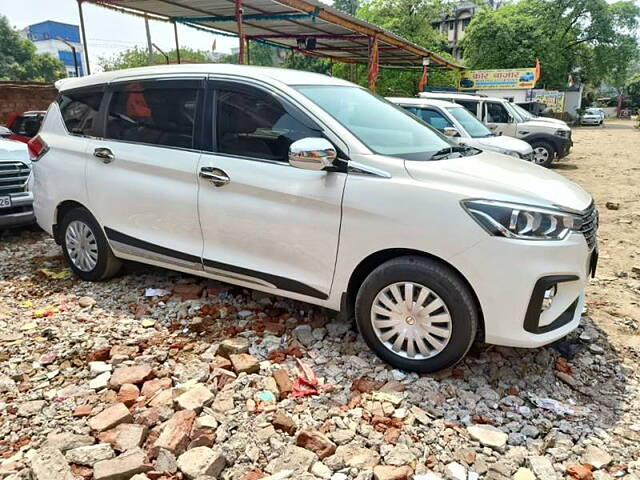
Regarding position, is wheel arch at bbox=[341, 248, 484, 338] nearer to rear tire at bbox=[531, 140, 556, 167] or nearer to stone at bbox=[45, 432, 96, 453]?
stone at bbox=[45, 432, 96, 453]

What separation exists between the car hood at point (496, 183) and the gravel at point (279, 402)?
109 centimetres

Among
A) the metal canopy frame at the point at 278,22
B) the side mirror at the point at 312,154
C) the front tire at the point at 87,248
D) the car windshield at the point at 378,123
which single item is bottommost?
the front tire at the point at 87,248

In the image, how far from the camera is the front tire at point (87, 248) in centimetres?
435

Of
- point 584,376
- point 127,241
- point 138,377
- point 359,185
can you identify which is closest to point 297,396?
point 138,377

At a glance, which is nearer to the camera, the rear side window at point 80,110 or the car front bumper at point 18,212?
the rear side window at point 80,110

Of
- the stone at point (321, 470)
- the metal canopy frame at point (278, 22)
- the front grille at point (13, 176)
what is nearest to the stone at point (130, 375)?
the stone at point (321, 470)

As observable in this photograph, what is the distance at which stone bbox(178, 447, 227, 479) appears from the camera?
7.44 feet

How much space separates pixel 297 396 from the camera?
9.45 feet

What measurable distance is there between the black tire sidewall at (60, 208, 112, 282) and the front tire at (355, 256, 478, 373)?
2.45 metres

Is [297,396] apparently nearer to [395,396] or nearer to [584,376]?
[395,396]

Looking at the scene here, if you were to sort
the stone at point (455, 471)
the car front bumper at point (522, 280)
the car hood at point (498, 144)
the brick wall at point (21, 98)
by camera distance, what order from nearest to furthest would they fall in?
the stone at point (455, 471)
the car front bumper at point (522, 280)
the car hood at point (498, 144)
the brick wall at point (21, 98)

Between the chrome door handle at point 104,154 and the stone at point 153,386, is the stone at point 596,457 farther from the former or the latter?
the chrome door handle at point 104,154

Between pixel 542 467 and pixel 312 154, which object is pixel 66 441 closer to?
pixel 312 154

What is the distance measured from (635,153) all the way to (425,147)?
1767cm
